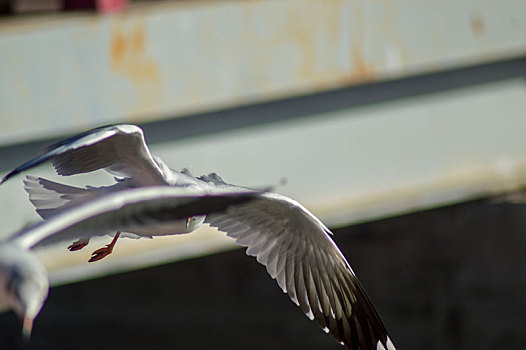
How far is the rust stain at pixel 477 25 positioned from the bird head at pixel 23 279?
2.65 meters

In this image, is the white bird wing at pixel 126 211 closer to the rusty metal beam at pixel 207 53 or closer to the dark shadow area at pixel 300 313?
the rusty metal beam at pixel 207 53

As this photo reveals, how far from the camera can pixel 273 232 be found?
115 inches

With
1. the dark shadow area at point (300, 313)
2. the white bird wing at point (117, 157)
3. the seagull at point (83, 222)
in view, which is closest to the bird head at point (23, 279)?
the seagull at point (83, 222)

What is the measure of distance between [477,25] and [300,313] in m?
2.04

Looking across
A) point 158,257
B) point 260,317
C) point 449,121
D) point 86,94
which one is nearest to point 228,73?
point 86,94

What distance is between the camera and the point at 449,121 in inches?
165

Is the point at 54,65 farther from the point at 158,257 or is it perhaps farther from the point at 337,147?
the point at 337,147

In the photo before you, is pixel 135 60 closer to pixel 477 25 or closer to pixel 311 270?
pixel 311 270

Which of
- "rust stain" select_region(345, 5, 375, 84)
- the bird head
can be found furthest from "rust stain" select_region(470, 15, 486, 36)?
the bird head

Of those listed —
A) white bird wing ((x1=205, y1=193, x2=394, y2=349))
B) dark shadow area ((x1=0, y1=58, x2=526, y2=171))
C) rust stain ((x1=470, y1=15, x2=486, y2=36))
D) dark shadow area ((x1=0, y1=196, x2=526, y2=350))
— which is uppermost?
rust stain ((x1=470, y1=15, x2=486, y2=36))

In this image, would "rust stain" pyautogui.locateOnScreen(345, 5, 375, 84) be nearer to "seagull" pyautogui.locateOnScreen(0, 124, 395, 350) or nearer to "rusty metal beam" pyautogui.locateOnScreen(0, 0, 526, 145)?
"rusty metal beam" pyautogui.locateOnScreen(0, 0, 526, 145)

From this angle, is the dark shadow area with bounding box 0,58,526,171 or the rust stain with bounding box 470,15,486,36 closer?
the dark shadow area with bounding box 0,58,526,171

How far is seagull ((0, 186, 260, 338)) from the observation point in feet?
6.16

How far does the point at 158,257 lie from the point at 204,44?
0.92 metres
